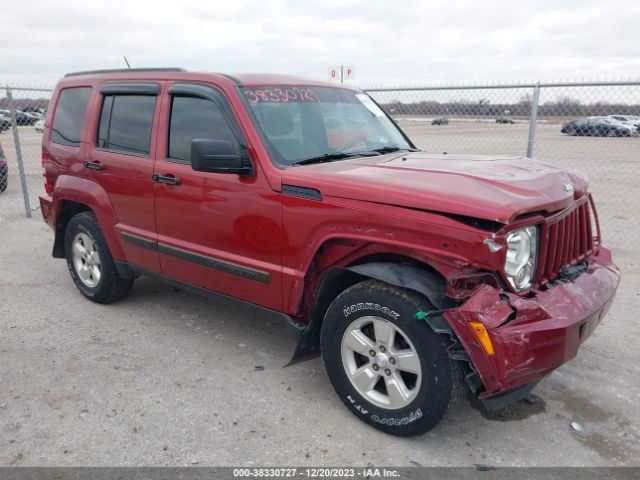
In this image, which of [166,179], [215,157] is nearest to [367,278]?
[215,157]

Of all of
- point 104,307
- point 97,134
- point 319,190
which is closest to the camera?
point 319,190

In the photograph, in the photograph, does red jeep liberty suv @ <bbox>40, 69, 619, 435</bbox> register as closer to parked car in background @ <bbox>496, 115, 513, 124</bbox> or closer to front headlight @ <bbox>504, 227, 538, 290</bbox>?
front headlight @ <bbox>504, 227, 538, 290</bbox>

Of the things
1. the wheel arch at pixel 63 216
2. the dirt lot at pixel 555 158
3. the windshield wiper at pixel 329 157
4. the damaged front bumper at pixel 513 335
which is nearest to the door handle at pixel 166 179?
the windshield wiper at pixel 329 157

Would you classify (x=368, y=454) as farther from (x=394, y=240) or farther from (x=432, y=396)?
(x=394, y=240)

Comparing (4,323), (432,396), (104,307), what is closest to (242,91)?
(432,396)

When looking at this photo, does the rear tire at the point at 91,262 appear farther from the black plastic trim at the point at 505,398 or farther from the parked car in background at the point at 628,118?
the parked car in background at the point at 628,118

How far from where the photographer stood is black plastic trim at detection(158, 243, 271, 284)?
351 centimetres

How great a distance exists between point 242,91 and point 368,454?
2.39 m

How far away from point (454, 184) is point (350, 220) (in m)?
0.58

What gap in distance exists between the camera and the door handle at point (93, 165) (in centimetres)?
449

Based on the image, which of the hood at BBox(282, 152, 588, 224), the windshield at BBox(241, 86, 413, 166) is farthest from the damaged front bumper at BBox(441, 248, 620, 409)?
the windshield at BBox(241, 86, 413, 166)

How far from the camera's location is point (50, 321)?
15.3 ft

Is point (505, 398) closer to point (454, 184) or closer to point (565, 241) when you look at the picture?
point (565, 241)

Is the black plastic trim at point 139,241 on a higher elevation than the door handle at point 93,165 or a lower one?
lower
